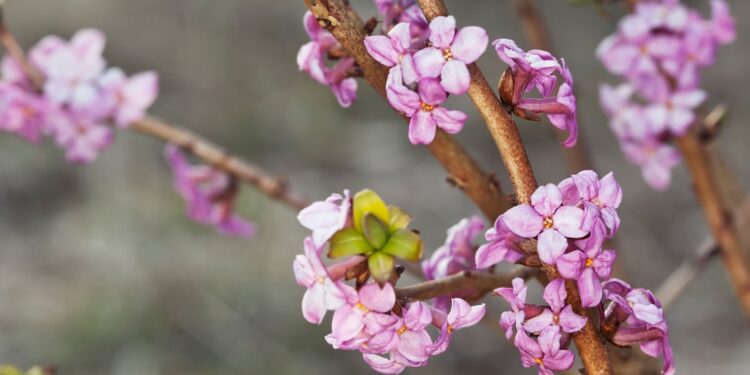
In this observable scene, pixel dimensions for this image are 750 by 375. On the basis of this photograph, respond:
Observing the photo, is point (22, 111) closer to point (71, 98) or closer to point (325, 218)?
point (71, 98)

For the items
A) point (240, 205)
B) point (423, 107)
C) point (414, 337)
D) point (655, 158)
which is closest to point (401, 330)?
point (414, 337)

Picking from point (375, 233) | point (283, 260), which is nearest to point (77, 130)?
point (375, 233)

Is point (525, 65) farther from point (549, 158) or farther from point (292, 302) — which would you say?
point (549, 158)

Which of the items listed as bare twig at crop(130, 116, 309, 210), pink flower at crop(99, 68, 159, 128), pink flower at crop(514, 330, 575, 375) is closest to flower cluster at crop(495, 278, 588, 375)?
pink flower at crop(514, 330, 575, 375)

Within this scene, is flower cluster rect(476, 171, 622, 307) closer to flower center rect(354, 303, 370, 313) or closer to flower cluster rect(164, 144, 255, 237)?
flower center rect(354, 303, 370, 313)

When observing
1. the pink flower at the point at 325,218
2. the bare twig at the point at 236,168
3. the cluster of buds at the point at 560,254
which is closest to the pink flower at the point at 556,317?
the cluster of buds at the point at 560,254

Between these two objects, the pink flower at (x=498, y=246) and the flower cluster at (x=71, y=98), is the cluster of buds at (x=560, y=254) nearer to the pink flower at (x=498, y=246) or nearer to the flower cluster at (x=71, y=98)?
the pink flower at (x=498, y=246)
